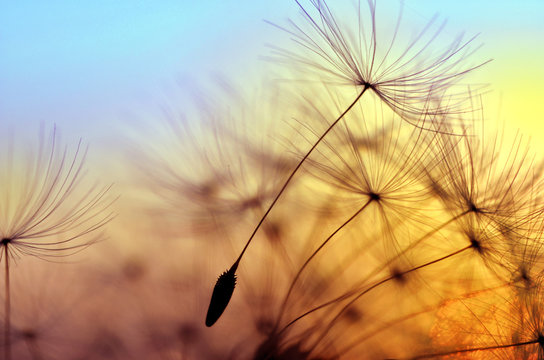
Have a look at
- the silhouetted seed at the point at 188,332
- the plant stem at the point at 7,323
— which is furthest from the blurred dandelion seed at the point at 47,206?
the silhouetted seed at the point at 188,332

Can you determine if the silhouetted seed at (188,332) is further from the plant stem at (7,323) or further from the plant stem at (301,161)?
the plant stem at (7,323)

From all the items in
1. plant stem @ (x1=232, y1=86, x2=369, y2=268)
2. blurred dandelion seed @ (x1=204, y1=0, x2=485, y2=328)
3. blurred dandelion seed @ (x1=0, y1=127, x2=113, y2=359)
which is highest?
blurred dandelion seed @ (x1=204, y1=0, x2=485, y2=328)

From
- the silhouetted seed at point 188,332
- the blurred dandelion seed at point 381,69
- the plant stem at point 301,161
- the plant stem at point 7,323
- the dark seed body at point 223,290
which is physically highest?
the blurred dandelion seed at point 381,69

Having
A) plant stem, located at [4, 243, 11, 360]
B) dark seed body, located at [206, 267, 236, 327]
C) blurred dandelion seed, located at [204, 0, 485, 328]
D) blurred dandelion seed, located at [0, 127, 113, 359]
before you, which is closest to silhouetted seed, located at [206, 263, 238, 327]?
dark seed body, located at [206, 267, 236, 327]

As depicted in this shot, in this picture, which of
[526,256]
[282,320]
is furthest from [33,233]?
[526,256]

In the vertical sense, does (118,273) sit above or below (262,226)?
below

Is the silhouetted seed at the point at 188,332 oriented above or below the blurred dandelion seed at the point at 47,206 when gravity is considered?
below

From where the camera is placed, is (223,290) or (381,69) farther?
(381,69)

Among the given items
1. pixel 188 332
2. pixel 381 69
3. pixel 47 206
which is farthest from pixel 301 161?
pixel 47 206

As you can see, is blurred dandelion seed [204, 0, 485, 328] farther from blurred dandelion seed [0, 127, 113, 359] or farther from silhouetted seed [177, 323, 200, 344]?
blurred dandelion seed [0, 127, 113, 359]

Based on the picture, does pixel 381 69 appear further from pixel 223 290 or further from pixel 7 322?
pixel 7 322

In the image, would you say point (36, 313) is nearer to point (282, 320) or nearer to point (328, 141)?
point (282, 320)
